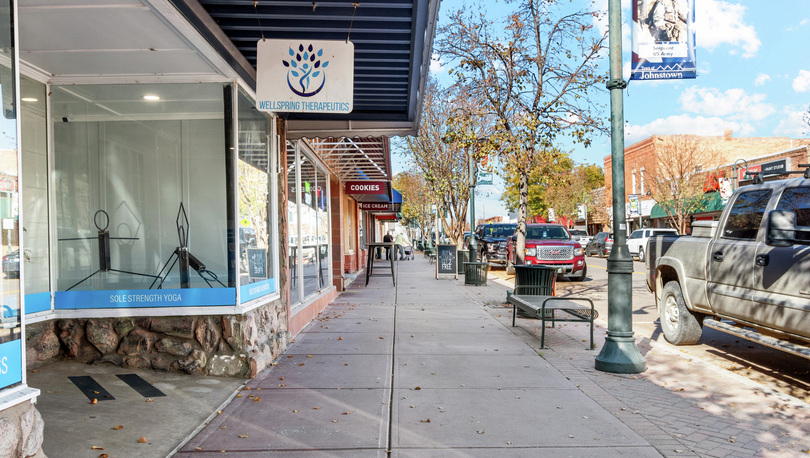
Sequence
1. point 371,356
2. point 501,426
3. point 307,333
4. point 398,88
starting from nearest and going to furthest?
point 501,426 < point 371,356 < point 398,88 < point 307,333

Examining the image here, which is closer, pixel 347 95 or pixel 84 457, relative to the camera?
pixel 84 457

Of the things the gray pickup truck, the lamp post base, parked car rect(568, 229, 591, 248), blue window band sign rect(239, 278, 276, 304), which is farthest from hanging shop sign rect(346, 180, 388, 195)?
parked car rect(568, 229, 591, 248)

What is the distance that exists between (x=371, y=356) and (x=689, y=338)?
4270 millimetres

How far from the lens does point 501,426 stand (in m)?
4.65

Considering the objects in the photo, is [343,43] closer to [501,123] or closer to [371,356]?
[371,356]

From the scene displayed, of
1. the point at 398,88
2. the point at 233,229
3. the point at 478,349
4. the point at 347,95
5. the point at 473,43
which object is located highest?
the point at 473,43

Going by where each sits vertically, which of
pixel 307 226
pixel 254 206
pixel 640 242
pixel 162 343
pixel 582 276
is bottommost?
pixel 582 276

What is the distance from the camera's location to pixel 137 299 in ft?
19.8

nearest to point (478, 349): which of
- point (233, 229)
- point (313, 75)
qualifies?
point (233, 229)

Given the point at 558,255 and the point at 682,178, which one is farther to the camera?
the point at 682,178

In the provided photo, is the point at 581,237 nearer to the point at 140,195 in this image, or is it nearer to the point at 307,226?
the point at 307,226

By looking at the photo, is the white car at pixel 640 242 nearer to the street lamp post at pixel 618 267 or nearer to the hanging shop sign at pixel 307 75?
the street lamp post at pixel 618 267

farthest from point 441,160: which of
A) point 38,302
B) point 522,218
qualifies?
point 38,302

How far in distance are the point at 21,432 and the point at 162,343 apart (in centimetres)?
280
